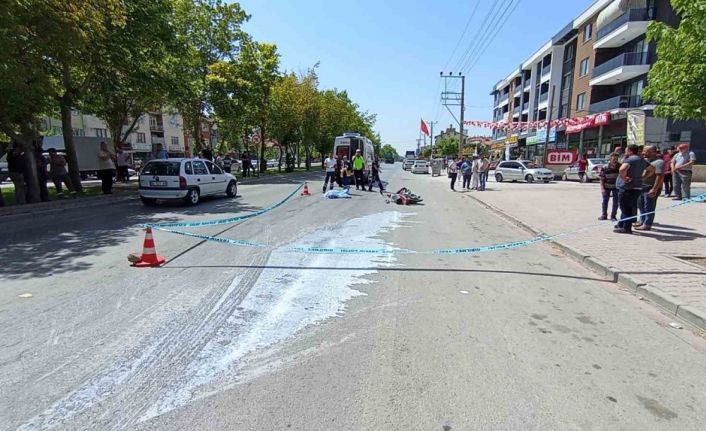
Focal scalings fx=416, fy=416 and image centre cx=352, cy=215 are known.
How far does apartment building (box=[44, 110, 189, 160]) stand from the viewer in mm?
51969

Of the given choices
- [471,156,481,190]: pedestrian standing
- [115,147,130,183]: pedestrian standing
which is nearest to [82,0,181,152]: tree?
[115,147,130,183]: pedestrian standing

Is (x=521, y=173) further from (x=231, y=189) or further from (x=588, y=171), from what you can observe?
(x=231, y=189)

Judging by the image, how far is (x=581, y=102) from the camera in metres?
40.4

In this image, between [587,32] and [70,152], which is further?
[587,32]

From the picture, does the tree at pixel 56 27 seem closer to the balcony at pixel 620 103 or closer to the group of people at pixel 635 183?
the group of people at pixel 635 183

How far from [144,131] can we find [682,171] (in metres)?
68.2

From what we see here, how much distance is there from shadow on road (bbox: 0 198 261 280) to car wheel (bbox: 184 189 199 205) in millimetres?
235

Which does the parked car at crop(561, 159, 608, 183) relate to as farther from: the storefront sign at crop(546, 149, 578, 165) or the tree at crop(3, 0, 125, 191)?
the tree at crop(3, 0, 125, 191)

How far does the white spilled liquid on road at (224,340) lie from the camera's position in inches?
110

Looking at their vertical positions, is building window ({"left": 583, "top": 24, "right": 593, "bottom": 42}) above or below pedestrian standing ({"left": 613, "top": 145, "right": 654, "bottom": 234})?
above

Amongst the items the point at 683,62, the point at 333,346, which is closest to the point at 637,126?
the point at 683,62

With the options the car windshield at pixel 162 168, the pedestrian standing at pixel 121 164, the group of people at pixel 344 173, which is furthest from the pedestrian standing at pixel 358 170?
the pedestrian standing at pixel 121 164

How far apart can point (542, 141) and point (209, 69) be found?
116ft

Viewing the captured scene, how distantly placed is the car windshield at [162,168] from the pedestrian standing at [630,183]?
40.0 feet
